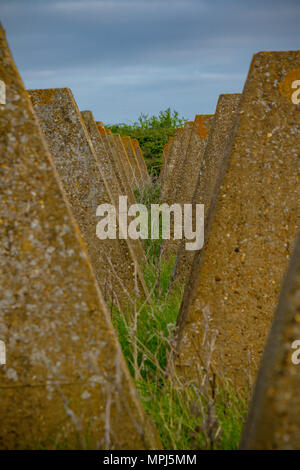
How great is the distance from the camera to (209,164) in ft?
16.3

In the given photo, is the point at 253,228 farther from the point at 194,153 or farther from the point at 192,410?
the point at 194,153

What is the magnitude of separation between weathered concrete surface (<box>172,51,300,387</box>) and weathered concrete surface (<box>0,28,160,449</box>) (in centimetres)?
94

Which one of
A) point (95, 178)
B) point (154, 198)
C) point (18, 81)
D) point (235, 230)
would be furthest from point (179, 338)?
point (154, 198)

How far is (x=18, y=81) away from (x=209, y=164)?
10.8 ft

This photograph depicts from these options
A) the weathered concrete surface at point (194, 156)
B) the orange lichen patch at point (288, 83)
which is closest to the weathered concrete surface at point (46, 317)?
the orange lichen patch at point (288, 83)

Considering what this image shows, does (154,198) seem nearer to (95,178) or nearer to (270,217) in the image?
(95,178)

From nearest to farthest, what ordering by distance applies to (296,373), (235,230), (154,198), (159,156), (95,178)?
(296,373) < (235,230) < (95,178) < (154,198) < (159,156)

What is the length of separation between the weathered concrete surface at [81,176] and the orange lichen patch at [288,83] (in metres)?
2.15

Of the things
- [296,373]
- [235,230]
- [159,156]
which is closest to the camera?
[296,373]

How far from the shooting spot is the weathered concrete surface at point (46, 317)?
1814 mm

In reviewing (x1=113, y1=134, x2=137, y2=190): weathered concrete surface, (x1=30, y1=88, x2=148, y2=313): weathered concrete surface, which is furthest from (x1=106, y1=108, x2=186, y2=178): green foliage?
(x1=30, y1=88, x2=148, y2=313): weathered concrete surface

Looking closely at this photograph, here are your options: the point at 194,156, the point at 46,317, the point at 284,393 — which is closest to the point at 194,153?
the point at 194,156

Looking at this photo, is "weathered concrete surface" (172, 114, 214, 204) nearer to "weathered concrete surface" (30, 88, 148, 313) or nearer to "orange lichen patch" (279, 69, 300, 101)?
"weathered concrete surface" (30, 88, 148, 313)

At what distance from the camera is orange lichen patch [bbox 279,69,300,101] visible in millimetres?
2713
